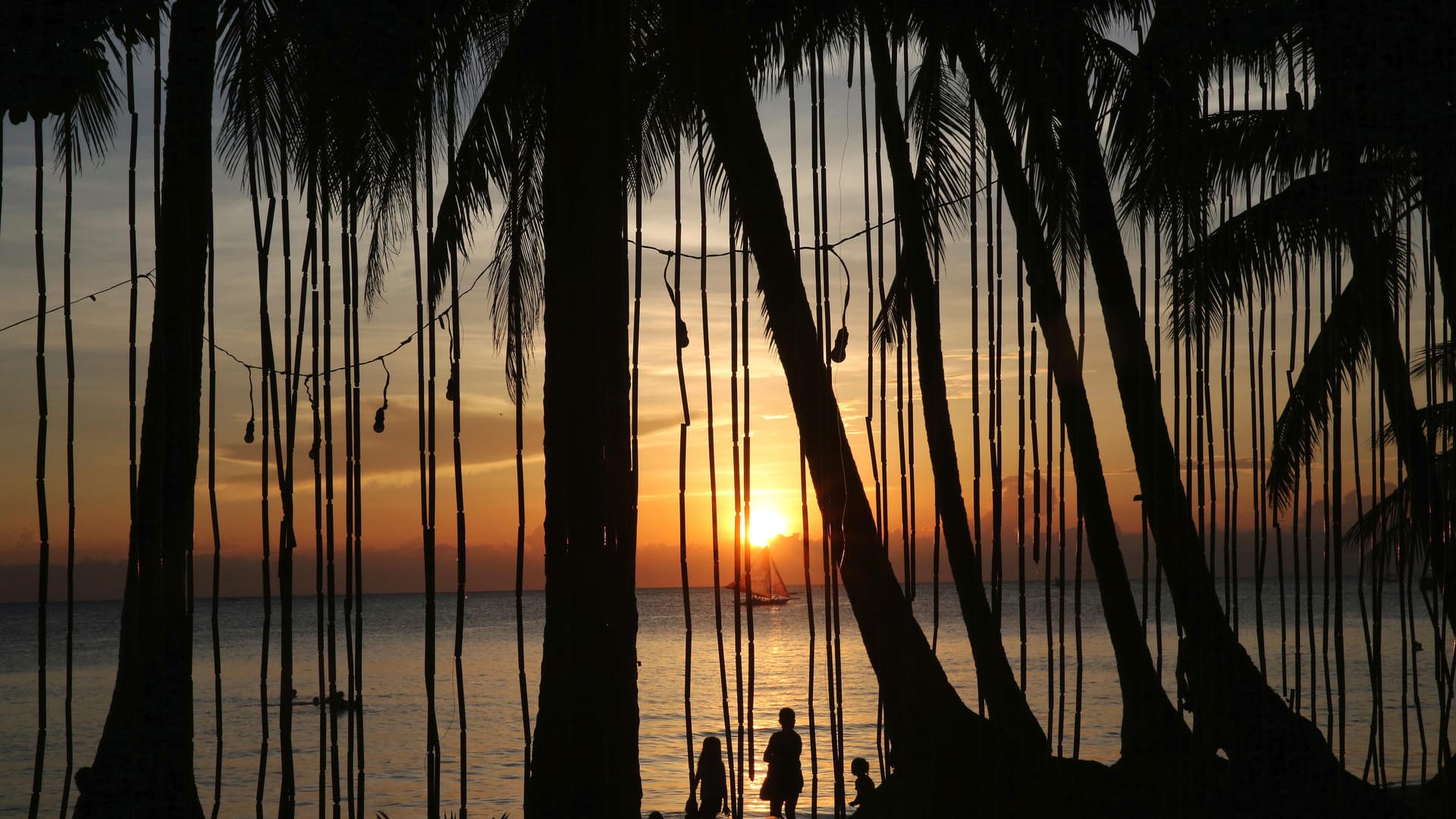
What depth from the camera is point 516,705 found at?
80.1ft

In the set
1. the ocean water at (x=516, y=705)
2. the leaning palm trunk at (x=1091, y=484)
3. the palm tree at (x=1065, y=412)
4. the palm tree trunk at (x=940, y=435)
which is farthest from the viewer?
the ocean water at (x=516, y=705)

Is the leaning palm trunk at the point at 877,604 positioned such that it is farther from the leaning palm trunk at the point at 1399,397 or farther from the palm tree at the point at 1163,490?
the leaning palm trunk at the point at 1399,397

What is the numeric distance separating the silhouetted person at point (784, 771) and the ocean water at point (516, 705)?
2.98ft

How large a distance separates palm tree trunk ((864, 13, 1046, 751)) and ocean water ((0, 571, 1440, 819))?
29 centimetres

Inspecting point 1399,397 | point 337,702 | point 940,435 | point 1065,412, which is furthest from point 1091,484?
point 337,702

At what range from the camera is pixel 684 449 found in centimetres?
284

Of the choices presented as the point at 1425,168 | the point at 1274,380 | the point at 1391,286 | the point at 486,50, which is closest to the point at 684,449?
the point at 1274,380

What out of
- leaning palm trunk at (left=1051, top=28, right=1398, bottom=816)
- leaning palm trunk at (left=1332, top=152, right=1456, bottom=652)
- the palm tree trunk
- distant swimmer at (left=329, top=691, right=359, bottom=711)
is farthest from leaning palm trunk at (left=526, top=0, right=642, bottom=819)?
leaning palm trunk at (left=1332, top=152, right=1456, bottom=652)

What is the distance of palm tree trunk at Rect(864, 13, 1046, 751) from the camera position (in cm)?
360

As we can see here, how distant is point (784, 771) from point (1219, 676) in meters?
3.48

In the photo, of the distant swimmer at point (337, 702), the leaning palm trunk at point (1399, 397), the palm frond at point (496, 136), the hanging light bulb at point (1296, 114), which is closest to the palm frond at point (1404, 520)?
the leaning palm trunk at point (1399, 397)

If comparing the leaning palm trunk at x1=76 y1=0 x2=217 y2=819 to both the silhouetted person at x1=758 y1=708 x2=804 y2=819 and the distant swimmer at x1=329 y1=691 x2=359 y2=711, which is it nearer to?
the distant swimmer at x1=329 y1=691 x2=359 y2=711

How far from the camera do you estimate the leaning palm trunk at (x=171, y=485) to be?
9.46 feet

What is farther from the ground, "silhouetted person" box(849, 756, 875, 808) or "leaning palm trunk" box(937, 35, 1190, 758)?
"leaning palm trunk" box(937, 35, 1190, 758)
